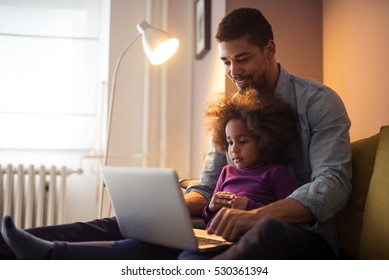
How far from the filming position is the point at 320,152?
1367mm

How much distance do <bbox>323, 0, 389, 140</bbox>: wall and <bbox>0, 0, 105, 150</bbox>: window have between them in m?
1.56

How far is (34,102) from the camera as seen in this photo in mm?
3023

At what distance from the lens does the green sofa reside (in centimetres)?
120

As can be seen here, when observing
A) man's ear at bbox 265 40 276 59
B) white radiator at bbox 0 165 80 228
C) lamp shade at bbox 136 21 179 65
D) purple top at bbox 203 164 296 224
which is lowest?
white radiator at bbox 0 165 80 228

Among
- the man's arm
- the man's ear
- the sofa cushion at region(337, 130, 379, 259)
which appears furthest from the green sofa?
the man's ear

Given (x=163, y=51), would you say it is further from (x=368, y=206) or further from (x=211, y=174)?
(x=368, y=206)

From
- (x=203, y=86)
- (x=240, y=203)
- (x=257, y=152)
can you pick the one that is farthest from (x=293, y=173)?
(x=203, y=86)

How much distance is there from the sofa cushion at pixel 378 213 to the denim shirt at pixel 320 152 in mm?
73

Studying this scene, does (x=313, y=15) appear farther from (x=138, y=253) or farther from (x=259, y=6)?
(x=138, y=253)

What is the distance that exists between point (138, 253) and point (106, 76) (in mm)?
1948

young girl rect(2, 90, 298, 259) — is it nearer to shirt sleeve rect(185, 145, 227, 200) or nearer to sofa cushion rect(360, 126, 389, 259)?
shirt sleeve rect(185, 145, 227, 200)

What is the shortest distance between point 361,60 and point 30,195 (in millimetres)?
1977

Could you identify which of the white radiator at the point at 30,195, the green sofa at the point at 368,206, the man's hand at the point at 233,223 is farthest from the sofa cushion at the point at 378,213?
the white radiator at the point at 30,195

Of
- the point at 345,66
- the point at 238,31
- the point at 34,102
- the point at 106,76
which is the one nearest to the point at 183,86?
the point at 106,76
